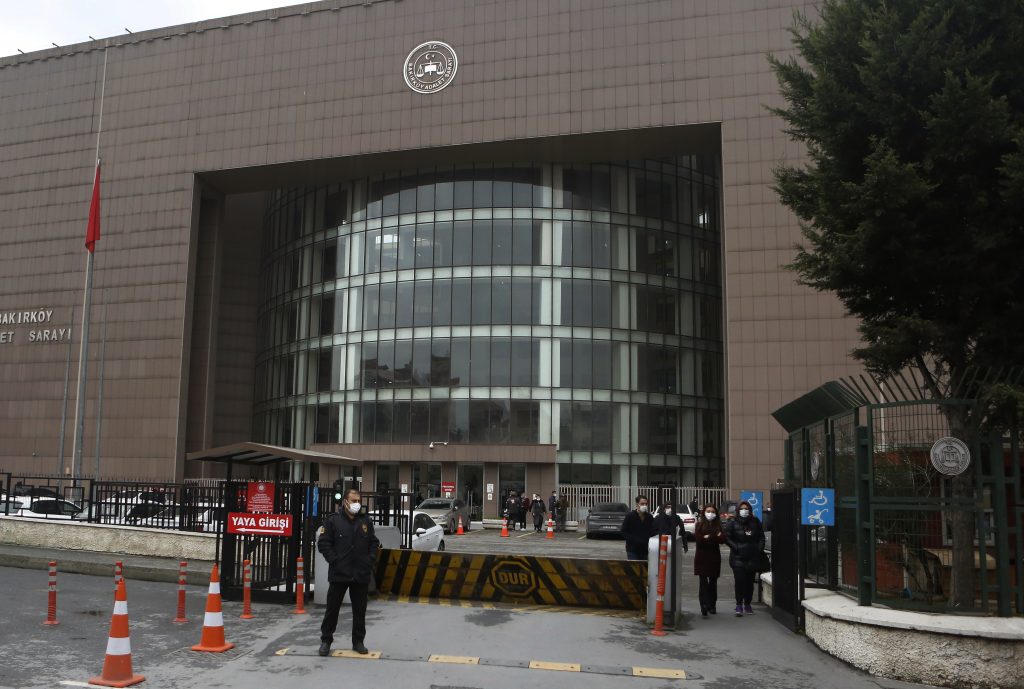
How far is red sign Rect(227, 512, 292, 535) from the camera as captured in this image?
14.6 meters

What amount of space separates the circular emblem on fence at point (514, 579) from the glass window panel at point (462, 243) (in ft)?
119

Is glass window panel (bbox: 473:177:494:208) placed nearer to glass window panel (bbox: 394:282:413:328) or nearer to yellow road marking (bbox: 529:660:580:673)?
glass window panel (bbox: 394:282:413:328)

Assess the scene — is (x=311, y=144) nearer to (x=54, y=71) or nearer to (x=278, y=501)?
(x=54, y=71)

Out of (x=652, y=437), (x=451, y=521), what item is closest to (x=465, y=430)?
(x=652, y=437)

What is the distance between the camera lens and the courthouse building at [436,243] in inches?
1831

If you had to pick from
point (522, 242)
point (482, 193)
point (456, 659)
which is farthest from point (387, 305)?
point (456, 659)

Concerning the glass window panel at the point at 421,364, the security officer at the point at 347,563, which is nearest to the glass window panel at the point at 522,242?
the glass window panel at the point at 421,364

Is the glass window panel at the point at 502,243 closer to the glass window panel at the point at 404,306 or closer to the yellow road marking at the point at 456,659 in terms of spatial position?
the glass window panel at the point at 404,306

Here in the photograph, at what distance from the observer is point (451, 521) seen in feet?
118

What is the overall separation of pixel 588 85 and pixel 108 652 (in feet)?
140

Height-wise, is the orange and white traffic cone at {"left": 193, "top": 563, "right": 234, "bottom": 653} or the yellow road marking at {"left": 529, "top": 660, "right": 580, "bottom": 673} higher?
the orange and white traffic cone at {"left": 193, "top": 563, "right": 234, "bottom": 653}

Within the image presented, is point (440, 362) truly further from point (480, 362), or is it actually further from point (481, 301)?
point (481, 301)

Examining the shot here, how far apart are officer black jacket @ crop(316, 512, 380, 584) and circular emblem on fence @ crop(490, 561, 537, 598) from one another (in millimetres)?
4359

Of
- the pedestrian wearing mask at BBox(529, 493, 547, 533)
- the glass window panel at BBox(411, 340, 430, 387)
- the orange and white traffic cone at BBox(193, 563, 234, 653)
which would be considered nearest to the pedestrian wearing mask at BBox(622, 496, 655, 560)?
the orange and white traffic cone at BBox(193, 563, 234, 653)
